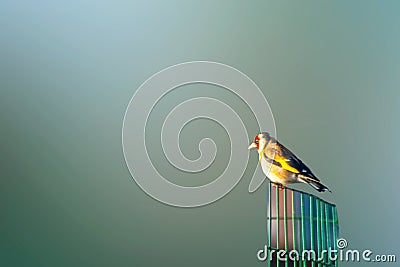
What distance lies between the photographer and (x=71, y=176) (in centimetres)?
190

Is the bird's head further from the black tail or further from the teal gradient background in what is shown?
the black tail

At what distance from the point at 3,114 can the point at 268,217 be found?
1.16 metres

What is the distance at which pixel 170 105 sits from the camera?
1.94 m

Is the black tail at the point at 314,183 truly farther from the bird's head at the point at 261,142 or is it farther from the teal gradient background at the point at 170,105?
the bird's head at the point at 261,142

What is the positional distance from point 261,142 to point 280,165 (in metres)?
0.12

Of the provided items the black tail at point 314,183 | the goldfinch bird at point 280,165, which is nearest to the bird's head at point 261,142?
the goldfinch bird at point 280,165

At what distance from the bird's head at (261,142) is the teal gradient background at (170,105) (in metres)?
0.05

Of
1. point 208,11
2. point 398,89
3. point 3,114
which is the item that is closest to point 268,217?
point 398,89

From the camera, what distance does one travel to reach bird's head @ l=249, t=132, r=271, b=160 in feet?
6.28

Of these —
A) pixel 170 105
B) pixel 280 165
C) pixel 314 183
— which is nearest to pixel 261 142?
pixel 280 165

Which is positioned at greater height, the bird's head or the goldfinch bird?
the bird's head

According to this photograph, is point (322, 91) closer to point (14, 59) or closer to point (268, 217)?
point (268, 217)

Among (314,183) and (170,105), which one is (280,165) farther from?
(170,105)

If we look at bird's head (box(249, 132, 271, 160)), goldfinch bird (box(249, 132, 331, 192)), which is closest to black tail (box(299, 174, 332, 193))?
goldfinch bird (box(249, 132, 331, 192))
